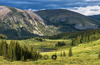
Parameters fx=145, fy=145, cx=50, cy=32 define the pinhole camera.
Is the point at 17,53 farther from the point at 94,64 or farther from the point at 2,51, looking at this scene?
the point at 94,64

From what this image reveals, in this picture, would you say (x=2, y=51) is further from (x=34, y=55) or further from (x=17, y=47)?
(x=34, y=55)

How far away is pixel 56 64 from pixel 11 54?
139 ft

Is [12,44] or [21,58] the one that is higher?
[12,44]

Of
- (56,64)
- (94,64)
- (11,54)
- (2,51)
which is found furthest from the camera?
(2,51)

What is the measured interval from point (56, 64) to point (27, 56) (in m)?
45.3

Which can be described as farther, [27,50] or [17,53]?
[27,50]

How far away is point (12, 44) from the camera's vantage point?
9456 cm

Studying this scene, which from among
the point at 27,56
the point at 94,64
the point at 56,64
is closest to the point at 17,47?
the point at 27,56

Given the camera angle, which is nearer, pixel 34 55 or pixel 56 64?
pixel 56 64

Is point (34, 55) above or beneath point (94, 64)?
beneath

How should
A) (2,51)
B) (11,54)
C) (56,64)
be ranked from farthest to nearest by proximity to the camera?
(2,51) < (11,54) < (56,64)

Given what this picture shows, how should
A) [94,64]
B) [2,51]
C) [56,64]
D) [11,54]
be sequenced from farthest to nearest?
[2,51]
[11,54]
[56,64]
[94,64]

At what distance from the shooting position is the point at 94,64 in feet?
180

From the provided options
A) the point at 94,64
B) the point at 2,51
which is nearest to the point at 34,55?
the point at 2,51
